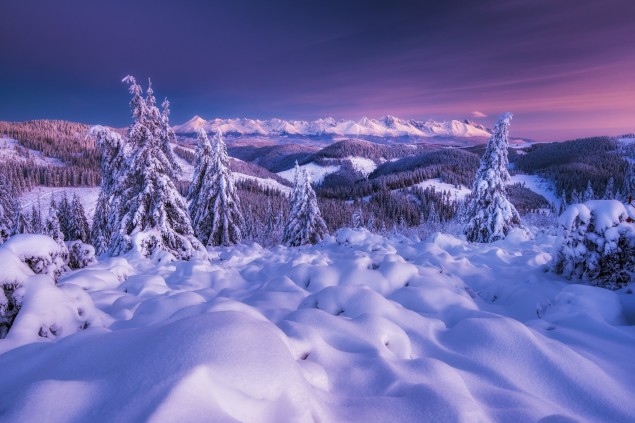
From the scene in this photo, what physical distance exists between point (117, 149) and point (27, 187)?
497 ft

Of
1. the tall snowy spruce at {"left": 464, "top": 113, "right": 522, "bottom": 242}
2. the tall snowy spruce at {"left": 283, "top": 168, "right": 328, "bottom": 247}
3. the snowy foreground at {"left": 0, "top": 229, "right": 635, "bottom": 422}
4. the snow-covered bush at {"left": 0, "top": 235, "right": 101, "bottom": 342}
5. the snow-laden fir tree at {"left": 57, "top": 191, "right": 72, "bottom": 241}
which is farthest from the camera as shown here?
the snow-laden fir tree at {"left": 57, "top": 191, "right": 72, "bottom": 241}

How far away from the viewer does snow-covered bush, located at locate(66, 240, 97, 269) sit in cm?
773

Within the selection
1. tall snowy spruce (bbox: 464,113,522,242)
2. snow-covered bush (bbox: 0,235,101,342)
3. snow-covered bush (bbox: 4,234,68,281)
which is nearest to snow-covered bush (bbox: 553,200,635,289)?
snow-covered bush (bbox: 0,235,101,342)

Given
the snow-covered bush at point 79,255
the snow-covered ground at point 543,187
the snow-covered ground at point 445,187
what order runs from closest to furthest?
the snow-covered bush at point 79,255
the snow-covered ground at point 445,187
the snow-covered ground at point 543,187

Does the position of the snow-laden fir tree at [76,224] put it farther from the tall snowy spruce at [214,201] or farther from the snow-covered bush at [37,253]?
the snow-covered bush at [37,253]

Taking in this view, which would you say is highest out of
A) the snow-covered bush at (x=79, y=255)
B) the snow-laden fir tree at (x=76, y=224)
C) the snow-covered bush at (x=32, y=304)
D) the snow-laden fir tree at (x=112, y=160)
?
the snow-laden fir tree at (x=112, y=160)

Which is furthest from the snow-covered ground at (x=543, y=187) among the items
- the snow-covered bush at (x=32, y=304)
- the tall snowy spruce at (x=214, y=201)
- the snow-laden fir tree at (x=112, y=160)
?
the snow-covered bush at (x=32, y=304)

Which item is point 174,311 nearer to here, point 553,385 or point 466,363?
point 466,363

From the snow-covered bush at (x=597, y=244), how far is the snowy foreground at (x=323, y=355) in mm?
739

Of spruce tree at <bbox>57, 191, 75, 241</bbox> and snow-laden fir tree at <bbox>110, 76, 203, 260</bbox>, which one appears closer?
snow-laden fir tree at <bbox>110, 76, 203, 260</bbox>

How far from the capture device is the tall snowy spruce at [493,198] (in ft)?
69.3

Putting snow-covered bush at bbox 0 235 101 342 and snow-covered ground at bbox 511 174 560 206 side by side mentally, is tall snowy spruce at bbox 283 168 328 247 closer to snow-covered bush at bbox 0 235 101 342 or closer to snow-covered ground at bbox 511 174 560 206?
snow-covered bush at bbox 0 235 101 342

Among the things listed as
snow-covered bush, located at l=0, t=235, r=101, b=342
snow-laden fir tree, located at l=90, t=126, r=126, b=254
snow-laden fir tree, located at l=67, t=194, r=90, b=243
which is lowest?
snow-laden fir tree, located at l=67, t=194, r=90, b=243

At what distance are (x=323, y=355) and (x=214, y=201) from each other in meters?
24.9
